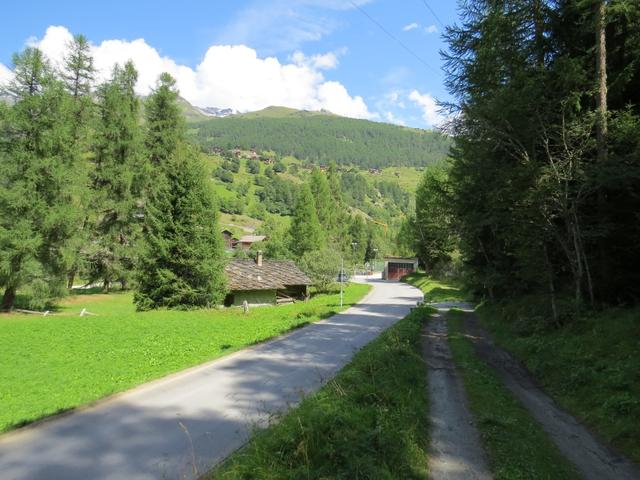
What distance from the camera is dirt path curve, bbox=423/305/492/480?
6074 mm

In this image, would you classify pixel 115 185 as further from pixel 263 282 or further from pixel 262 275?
pixel 263 282

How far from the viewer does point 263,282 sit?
37.4m

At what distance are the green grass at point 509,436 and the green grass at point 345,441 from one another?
105 cm

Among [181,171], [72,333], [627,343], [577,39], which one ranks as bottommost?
[72,333]

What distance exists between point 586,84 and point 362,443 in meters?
14.3

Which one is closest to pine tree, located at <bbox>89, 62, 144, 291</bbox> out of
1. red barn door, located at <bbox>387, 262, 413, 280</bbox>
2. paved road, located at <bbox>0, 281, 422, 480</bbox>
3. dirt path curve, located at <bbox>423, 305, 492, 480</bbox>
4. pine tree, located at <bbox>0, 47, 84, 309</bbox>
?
pine tree, located at <bbox>0, 47, 84, 309</bbox>

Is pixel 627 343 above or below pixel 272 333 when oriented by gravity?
above

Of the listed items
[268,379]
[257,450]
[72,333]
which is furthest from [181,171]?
[257,450]

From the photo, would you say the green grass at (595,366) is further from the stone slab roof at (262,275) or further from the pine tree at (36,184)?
the pine tree at (36,184)

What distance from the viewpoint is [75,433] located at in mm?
7164

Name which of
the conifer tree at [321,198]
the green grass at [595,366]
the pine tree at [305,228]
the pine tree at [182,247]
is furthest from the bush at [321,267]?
the green grass at [595,366]

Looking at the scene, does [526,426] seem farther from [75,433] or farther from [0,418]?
[0,418]

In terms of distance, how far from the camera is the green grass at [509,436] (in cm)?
601

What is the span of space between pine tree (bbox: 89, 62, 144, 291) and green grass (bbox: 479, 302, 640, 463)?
33.6 m
